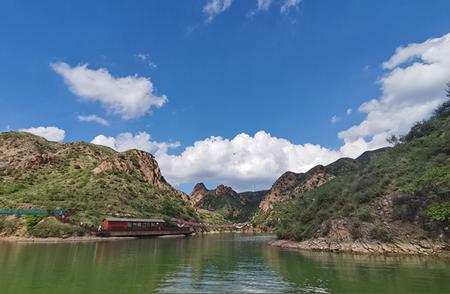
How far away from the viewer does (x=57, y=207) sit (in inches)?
3824

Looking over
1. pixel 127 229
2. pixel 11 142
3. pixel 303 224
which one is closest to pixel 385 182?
pixel 303 224

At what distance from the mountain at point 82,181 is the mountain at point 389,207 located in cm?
6298

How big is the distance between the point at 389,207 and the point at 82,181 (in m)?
106

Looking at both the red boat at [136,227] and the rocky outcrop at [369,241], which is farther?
the red boat at [136,227]

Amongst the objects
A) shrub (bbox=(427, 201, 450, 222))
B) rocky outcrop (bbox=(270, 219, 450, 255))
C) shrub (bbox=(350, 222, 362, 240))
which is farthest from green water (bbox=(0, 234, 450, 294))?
shrub (bbox=(350, 222, 362, 240))

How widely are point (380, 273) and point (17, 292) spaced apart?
27096 millimetres

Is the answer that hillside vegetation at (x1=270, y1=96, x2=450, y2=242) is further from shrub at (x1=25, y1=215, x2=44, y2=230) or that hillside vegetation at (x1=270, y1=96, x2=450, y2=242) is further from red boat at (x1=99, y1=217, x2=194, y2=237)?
shrub at (x1=25, y1=215, x2=44, y2=230)

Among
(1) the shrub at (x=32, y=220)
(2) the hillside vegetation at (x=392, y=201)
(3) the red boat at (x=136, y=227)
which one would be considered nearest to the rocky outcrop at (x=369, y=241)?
(2) the hillside vegetation at (x=392, y=201)

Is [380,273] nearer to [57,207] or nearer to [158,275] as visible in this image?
[158,275]

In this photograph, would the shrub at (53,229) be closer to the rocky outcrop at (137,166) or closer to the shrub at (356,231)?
the rocky outcrop at (137,166)

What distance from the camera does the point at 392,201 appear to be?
4978cm

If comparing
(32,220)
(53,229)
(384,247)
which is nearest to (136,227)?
(53,229)

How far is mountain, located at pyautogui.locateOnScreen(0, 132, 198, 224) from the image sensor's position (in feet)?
344

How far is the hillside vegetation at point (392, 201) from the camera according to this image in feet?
143
